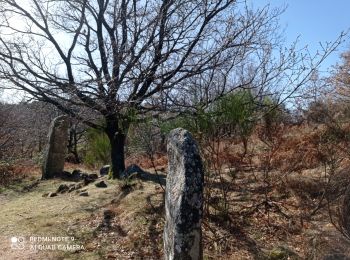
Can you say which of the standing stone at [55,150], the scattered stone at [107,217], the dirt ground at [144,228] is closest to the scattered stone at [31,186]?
→ the standing stone at [55,150]

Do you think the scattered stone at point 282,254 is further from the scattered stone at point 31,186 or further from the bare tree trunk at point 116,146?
the scattered stone at point 31,186

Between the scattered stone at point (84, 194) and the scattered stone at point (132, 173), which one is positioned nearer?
the scattered stone at point (84, 194)

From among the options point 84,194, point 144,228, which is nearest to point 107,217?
point 144,228

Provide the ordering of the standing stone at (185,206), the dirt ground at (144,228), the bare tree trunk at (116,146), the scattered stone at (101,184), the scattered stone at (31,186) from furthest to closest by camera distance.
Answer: the scattered stone at (31,186)
the bare tree trunk at (116,146)
the scattered stone at (101,184)
the dirt ground at (144,228)
the standing stone at (185,206)

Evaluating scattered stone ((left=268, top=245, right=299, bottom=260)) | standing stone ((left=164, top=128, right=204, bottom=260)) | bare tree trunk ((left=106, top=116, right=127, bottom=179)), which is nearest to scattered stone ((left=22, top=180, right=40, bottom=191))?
bare tree trunk ((left=106, top=116, right=127, bottom=179))

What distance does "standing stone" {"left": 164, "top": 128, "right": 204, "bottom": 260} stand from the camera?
4.07m

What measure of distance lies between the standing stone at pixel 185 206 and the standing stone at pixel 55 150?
8308mm

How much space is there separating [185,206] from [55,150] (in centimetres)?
911

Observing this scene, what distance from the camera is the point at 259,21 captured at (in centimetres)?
845

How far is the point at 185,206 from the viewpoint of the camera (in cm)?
409

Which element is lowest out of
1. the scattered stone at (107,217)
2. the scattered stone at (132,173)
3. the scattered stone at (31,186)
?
the scattered stone at (107,217)

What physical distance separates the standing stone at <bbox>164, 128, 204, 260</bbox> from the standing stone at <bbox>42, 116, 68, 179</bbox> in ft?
27.3

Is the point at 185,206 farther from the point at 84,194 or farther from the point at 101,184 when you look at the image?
the point at 101,184

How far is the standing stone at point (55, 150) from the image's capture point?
12211 millimetres
